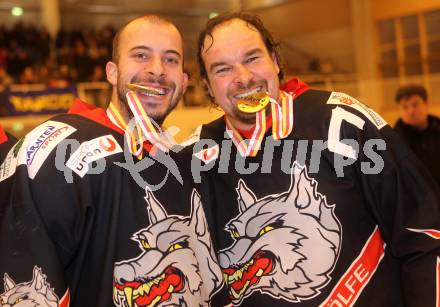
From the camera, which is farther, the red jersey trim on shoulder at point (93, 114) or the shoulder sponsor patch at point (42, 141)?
the red jersey trim on shoulder at point (93, 114)

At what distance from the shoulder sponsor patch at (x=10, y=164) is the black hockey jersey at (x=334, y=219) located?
2.94 feet

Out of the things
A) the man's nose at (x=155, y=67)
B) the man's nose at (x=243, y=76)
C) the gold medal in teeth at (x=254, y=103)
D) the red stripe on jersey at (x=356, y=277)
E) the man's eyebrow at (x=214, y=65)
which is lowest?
the red stripe on jersey at (x=356, y=277)

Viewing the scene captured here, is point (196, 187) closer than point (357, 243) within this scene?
No

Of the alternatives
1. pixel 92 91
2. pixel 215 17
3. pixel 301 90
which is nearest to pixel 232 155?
pixel 301 90

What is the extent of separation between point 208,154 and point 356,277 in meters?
0.83

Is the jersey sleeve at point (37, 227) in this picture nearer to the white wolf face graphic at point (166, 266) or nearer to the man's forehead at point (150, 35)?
the white wolf face graphic at point (166, 266)

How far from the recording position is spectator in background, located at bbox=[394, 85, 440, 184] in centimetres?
488

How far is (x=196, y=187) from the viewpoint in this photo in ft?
7.94

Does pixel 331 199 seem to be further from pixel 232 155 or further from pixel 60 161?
pixel 60 161

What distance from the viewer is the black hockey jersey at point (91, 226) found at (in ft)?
6.37

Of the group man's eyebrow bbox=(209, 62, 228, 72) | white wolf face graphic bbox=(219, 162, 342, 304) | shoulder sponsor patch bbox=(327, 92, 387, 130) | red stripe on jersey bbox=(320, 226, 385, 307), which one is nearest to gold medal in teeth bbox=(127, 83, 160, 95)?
man's eyebrow bbox=(209, 62, 228, 72)

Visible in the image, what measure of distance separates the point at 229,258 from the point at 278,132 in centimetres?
57

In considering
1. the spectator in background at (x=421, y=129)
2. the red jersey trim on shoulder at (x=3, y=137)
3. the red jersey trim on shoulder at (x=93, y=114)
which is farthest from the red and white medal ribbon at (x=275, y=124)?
the spectator in background at (x=421, y=129)

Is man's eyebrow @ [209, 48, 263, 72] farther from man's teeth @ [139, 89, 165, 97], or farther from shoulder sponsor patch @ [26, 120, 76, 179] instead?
shoulder sponsor patch @ [26, 120, 76, 179]
